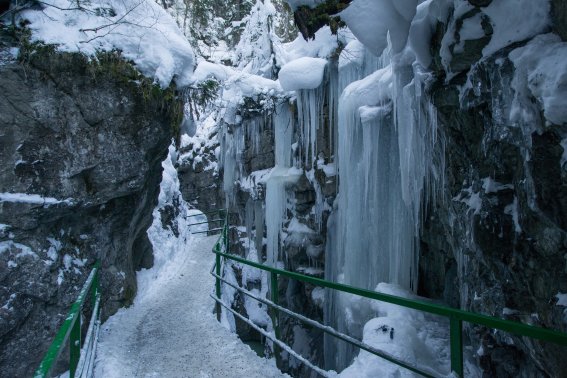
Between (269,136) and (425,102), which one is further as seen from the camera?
(269,136)

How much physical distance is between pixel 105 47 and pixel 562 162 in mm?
6166

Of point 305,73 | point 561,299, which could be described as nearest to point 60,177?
point 305,73

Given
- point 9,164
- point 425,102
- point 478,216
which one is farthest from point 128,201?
point 478,216

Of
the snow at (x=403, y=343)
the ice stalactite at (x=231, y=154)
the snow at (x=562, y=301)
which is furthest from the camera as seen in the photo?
the ice stalactite at (x=231, y=154)

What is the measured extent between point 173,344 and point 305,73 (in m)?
6.30

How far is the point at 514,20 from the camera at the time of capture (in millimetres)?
2406

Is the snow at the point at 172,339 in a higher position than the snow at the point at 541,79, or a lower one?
lower

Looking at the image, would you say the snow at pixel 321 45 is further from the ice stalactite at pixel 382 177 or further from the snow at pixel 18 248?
the snow at pixel 18 248

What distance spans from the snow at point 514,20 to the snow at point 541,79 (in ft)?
0.32

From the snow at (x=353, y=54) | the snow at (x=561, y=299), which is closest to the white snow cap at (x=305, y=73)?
the snow at (x=353, y=54)

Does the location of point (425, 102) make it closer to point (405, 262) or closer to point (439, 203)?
point (439, 203)

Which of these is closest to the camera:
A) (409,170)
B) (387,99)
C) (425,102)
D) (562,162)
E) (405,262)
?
(562,162)

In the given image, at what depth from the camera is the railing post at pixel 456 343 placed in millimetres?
A: 1824

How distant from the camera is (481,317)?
5.42 ft
